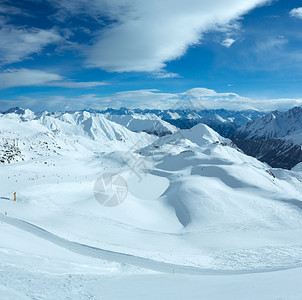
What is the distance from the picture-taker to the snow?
32.0 ft

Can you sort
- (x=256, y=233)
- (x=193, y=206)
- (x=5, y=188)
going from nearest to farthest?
1. (x=256, y=233)
2. (x=5, y=188)
3. (x=193, y=206)

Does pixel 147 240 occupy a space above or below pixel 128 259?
below

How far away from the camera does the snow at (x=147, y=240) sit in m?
9.76

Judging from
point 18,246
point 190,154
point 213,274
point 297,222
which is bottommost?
point 190,154

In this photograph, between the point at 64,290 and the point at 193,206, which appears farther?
the point at 193,206

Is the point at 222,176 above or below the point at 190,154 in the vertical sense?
above

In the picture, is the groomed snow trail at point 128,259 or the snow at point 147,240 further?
the groomed snow trail at point 128,259

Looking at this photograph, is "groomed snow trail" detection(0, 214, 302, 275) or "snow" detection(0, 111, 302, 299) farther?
"groomed snow trail" detection(0, 214, 302, 275)

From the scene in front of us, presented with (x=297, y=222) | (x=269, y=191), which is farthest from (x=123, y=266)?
(x=269, y=191)

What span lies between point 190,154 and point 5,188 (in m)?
45.7

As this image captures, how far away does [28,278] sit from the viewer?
9.51 metres

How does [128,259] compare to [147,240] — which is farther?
[147,240]

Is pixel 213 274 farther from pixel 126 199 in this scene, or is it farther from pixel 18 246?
pixel 126 199

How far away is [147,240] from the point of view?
19.1 metres
